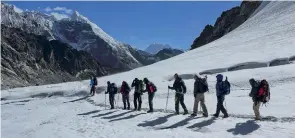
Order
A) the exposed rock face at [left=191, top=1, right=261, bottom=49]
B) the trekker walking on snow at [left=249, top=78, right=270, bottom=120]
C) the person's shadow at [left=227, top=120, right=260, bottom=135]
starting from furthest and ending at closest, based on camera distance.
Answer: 1. the exposed rock face at [left=191, top=1, right=261, bottom=49]
2. the trekker walking on snow at [left=249, top=78, right=270, bottom=120]
3. the person's shadow at [left=227, top=120, right=260, bottom=135]

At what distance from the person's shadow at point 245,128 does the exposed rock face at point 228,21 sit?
265 feet

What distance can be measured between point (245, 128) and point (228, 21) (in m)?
94.4

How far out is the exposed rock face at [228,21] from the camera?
318 feet

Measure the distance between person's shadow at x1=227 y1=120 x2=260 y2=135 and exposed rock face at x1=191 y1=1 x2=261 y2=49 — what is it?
80.7m

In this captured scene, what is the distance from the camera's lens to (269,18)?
6875 cm

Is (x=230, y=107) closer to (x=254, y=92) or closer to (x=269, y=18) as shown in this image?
(x=254, y=92)

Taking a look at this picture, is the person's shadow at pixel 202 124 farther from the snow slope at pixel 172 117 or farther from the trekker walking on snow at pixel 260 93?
the trekker walking on snow at pixel 260 93

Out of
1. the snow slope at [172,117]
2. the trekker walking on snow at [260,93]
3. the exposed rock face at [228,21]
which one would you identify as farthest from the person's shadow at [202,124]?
the exposed rock face at [228,21]

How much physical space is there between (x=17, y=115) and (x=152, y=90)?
10.3 meters

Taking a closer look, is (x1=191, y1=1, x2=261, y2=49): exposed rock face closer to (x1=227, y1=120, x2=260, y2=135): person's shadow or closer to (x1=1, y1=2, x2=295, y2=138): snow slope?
(x1=1, y1=2, x2=295, y2=138): snow slope

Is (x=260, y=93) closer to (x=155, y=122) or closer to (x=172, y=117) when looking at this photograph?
(x=172, y=117)

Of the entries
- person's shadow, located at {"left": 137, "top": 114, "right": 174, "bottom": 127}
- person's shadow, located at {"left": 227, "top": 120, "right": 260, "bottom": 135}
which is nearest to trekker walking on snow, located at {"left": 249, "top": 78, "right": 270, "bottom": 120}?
person's shadow, located at {"left": 227, "top": 120, "right": 260, "bottom": 135}

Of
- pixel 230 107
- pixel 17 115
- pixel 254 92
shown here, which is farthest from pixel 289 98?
pixel 17 115

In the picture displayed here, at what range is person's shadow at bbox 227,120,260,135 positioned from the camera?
1448 centimetres
